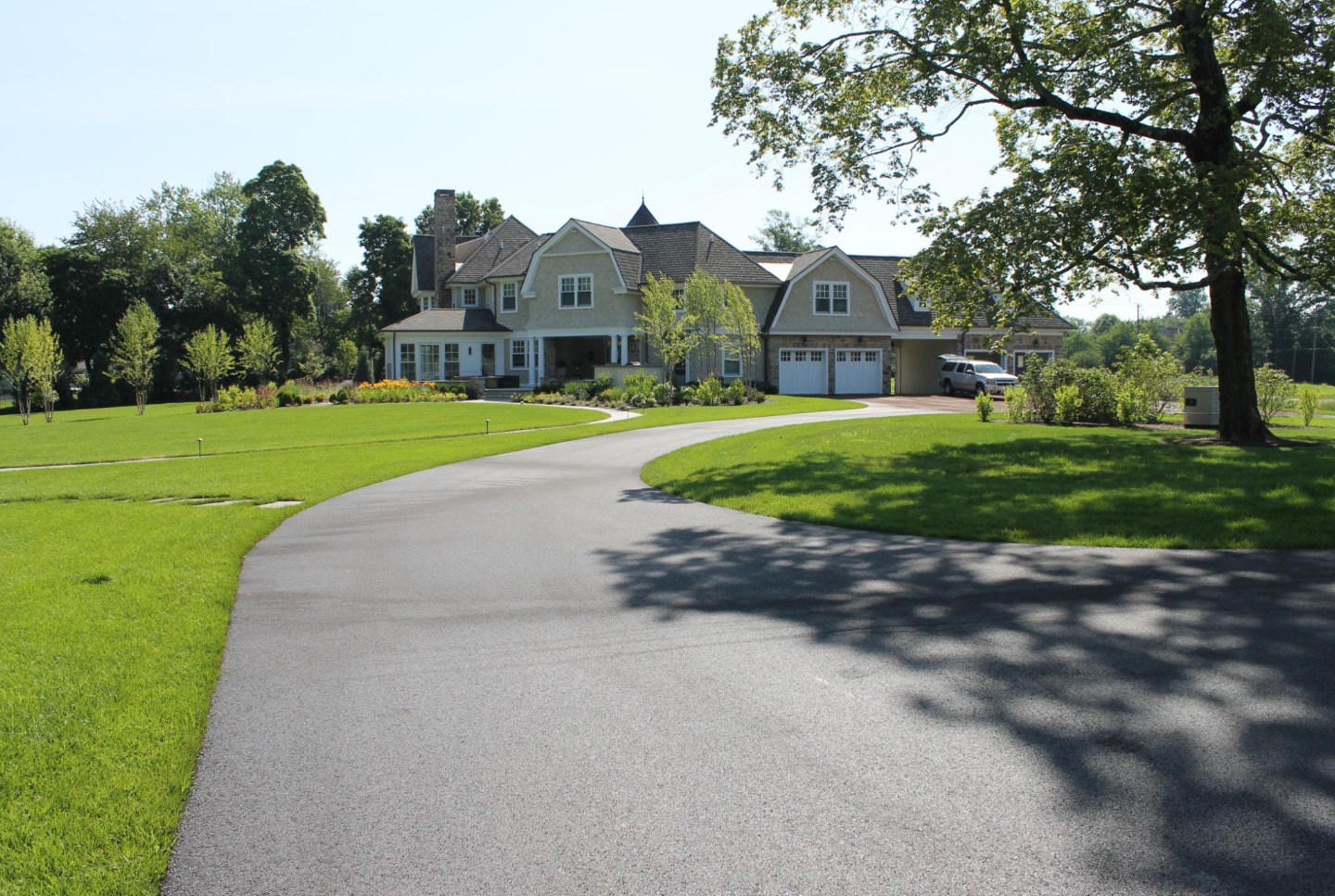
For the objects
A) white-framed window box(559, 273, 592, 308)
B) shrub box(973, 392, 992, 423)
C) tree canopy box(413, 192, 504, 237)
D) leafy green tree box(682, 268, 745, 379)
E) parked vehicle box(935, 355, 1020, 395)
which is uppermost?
tree canopy box(413, 192, 504, 237)

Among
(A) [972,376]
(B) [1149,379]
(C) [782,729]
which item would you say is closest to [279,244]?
(A) [972,376]

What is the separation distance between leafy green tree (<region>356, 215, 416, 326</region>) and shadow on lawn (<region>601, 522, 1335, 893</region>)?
65969mm

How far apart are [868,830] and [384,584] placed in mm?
5596

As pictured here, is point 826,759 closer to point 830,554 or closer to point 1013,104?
point 830,554

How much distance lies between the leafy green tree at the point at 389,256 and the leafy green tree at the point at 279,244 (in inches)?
301

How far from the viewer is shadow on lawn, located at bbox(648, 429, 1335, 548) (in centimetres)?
945

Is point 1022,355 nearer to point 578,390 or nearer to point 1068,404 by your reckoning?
point 578,390

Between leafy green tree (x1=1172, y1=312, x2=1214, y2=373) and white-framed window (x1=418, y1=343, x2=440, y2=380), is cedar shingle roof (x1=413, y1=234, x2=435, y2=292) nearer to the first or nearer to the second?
white-framed window (x1=418, y1=343, x2=440, y2=380)

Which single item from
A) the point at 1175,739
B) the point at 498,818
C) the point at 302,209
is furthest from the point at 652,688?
the point at 302,209

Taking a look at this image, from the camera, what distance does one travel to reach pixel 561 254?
4381 centimetres

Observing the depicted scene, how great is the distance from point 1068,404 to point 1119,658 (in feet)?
64.2

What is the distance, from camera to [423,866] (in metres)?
3.46

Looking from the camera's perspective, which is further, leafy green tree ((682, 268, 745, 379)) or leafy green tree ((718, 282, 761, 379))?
leafy green tree ((718, 282, 761, 379))

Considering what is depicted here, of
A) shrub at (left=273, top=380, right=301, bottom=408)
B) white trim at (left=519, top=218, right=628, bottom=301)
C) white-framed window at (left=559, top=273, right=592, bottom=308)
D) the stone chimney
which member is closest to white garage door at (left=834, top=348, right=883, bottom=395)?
white trim at (left=519, top=218, right=628, bottom=301)
